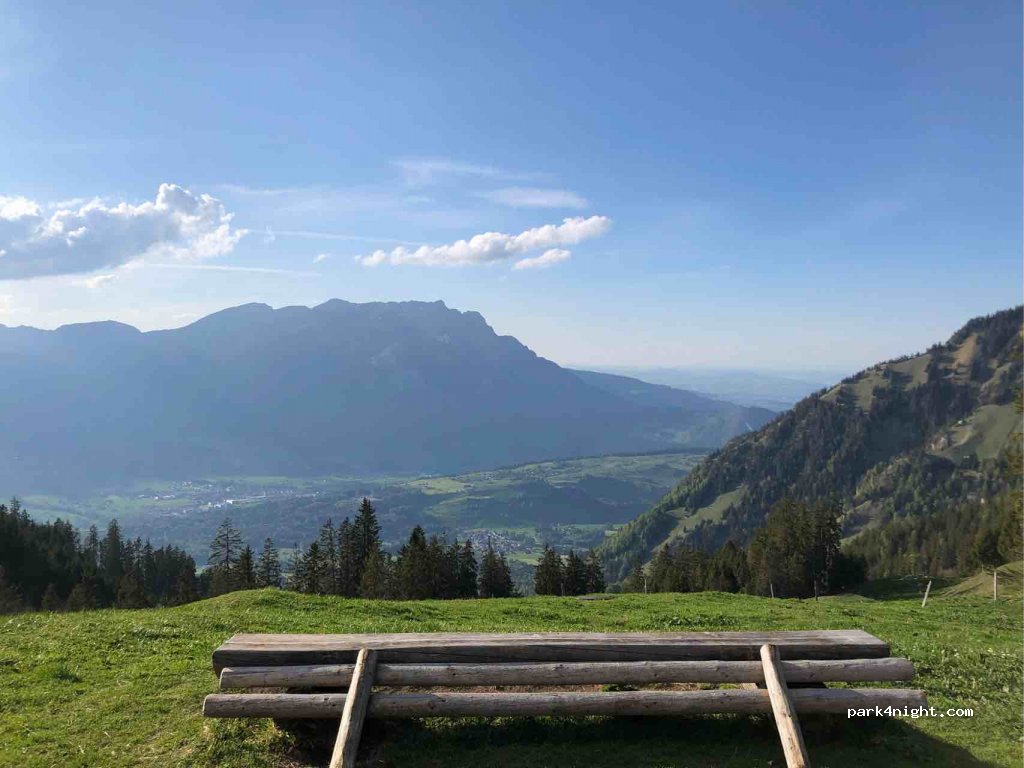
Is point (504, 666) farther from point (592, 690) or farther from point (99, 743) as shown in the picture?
point (99, 743)

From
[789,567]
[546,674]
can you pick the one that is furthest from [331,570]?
[546,674]

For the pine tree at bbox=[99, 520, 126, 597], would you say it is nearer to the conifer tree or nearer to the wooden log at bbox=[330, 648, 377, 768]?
the conifer tree

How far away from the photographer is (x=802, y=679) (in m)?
11.0

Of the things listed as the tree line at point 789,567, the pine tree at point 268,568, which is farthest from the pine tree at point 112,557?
the tree line at point 789,567

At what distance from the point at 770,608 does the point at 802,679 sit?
22.5 m

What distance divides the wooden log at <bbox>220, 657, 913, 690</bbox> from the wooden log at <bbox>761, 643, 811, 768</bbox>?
23cm

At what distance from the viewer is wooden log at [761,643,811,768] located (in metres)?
9.41

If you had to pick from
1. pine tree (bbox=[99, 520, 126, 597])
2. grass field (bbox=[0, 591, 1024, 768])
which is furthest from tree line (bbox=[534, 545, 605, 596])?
pine tree (bbox=[99, 520, 126, 597])

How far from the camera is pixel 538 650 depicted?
11383 mm

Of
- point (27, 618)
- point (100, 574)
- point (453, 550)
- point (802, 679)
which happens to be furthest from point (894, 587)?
point (100, 574)

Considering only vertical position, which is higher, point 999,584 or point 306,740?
point 306,740

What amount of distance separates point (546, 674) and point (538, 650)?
1.61 feet

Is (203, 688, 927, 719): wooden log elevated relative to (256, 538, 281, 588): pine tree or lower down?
elevated

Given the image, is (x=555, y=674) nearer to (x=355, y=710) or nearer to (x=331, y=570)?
(x=355, y=710)
